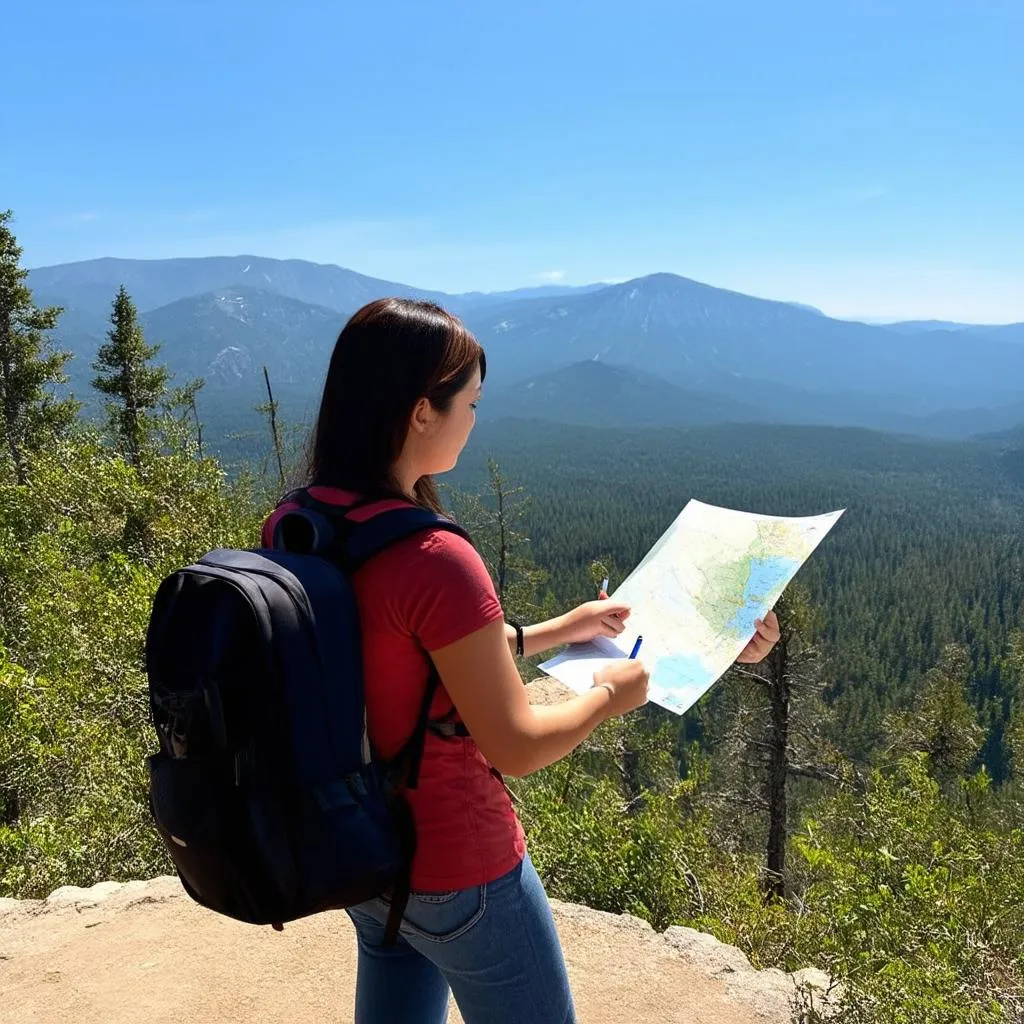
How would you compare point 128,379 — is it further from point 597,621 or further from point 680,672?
point 680,672

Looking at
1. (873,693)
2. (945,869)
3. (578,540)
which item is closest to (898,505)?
(578,540)

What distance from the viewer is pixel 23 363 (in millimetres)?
20250

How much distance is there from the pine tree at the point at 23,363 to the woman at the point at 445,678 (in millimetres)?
21107

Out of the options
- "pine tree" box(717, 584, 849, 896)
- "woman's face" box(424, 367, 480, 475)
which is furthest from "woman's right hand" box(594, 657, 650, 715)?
"pine tree" box(717, 584, 849, 896)

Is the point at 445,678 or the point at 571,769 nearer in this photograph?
the point at 445,678

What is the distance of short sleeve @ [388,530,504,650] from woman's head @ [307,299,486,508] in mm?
271

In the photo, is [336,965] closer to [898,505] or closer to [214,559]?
[214,559]

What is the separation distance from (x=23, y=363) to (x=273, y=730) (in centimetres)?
2287

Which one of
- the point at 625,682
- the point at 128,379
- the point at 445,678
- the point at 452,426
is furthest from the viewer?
the point at 128,379

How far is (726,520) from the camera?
3.15 m

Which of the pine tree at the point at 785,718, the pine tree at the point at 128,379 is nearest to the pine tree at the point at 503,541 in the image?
the pine tree at the point at 785,718

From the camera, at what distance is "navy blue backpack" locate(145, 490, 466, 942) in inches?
62.4

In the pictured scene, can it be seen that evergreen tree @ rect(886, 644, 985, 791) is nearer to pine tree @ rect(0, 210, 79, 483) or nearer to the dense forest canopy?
the dense forest canopy

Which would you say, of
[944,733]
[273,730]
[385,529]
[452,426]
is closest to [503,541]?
[944,733]
